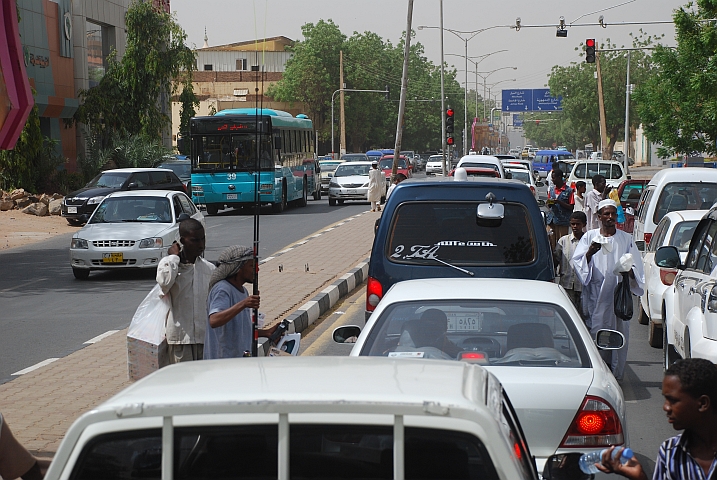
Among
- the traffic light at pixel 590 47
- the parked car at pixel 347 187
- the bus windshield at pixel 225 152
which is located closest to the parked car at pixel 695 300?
the bus windshield at pixel 225 152

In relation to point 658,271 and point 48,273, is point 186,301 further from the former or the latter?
point 48,273

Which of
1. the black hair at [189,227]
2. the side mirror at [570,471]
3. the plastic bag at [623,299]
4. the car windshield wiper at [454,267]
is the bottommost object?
the plastic bag at [623,299]

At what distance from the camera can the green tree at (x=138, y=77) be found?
140 feet

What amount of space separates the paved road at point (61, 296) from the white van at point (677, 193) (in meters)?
6.00

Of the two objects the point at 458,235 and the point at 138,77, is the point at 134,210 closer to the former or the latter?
the point at 458,235

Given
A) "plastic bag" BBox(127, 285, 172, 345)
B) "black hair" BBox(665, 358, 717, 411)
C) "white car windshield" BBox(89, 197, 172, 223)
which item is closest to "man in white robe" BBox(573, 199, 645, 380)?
"plastic bag" BBox(127, 285, 172, 345)

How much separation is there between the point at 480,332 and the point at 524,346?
31 centimetres

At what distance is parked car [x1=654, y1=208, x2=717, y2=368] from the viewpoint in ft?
23.8

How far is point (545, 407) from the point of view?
15.9 feet

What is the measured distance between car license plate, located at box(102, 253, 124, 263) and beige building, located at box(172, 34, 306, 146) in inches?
2592

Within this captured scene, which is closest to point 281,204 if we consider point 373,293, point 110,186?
point 110,186

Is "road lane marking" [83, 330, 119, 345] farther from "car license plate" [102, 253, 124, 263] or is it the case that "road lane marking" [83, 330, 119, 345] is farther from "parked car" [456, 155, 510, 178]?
"parked car" [456, 155, 510, 178]

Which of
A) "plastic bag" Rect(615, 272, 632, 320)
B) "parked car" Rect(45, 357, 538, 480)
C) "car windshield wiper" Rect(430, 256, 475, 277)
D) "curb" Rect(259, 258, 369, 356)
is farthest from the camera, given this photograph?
"curb" Rect(259, 258, 369, 356)

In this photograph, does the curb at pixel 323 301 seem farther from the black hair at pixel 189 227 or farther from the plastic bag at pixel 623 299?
the black hair at pixel 189 227
